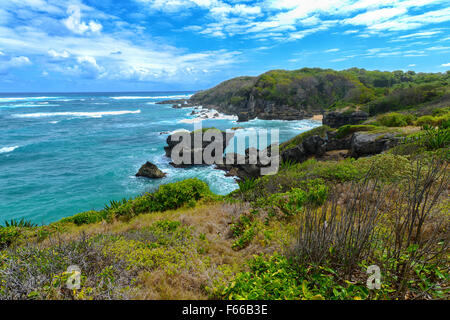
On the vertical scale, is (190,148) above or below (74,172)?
above

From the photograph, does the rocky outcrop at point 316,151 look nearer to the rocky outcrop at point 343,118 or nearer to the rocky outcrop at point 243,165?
the rocky outcrop at point 243,165

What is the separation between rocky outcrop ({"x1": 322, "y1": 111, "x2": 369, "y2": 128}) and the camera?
115ft

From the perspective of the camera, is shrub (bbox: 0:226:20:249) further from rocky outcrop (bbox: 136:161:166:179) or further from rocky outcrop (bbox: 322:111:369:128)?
rocky outcrop (bbox: 322:111:369:128)

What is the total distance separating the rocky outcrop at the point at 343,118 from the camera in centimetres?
3512

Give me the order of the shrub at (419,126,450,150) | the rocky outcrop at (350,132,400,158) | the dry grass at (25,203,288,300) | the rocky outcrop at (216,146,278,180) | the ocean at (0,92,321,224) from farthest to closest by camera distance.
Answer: the rocky outcrop at (216,146,278,180) < the ocean at (0,92,321,224) < the rocky outcrop at (350,132,400,158) < the shrub at (419,126,450,150) < the dry grass at (25,203,288,300)

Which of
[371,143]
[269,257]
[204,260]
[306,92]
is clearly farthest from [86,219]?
[306,92]

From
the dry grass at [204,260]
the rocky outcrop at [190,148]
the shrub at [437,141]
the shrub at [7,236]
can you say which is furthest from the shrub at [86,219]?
the rocky outcrop at [190,148]

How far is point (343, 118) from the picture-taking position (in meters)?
36.5

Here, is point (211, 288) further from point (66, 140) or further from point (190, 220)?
point (66, 140)

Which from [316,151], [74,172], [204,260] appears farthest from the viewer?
[74,172]

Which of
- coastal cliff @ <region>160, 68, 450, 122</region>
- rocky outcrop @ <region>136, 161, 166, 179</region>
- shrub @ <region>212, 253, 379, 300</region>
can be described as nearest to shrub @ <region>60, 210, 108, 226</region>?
shrub @ <region>212, 253, 379, 300</region>

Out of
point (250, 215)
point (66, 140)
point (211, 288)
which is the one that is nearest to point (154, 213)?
point (250, 215)

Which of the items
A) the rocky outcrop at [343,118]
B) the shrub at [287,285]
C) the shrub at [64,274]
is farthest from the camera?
the rocky outcrop at [343,118]

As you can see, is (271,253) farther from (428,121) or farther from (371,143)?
(428,121)
